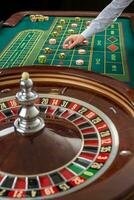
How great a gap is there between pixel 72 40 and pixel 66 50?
104 millimetres

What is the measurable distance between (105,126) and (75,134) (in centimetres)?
10

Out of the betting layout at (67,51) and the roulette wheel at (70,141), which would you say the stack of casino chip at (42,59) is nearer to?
the betting layout at (67,51)

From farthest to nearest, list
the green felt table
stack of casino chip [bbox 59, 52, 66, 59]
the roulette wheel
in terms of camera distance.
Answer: stack of casino chip [bbox 59, 52, 66, 59]
the green felt table
the roulette wheel

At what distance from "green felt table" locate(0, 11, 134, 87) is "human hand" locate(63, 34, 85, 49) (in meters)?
0.03

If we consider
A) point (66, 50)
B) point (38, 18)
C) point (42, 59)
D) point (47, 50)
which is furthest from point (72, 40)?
point (38, 18)

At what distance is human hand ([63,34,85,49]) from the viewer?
7.67 feet

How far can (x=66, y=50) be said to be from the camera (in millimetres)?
2316

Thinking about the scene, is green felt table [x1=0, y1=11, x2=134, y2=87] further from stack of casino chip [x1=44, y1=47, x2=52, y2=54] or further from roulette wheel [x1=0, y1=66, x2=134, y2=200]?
roulette wheel [x1=0, y1=66, x2=134, y2=200]

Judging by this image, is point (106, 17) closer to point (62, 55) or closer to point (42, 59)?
point (62, 55)

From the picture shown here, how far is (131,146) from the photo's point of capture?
1017 mm

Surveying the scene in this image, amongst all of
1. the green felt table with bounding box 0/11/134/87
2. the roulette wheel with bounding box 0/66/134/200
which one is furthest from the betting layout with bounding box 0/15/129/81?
the roulette wheel with bounding box 0/66/134/200

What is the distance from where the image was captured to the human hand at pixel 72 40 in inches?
92.0

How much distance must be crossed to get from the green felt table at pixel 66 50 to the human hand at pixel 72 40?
0.03m

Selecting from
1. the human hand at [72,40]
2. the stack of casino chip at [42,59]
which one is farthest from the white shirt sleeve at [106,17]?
the stack of casino chip at [42,59]
